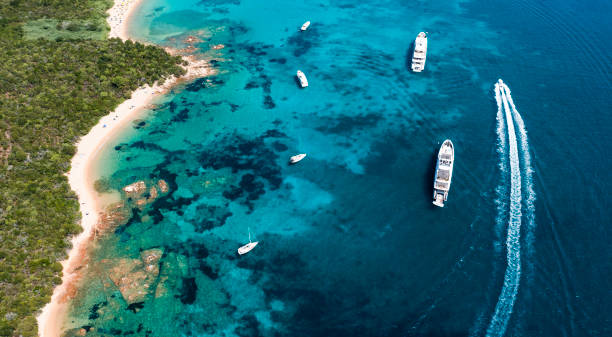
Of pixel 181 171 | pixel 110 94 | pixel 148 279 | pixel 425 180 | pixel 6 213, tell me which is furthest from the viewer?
pixel 110 94

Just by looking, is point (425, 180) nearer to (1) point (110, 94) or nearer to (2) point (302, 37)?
(2) point (302, 37)

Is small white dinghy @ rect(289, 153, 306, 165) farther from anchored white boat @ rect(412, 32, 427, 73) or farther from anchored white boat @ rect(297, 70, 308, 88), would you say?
anchored white boat @ rect(412, 32, 427, 73)

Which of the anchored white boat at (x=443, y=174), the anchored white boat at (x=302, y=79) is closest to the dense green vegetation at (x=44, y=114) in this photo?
the anchored white boat at (x=302, y=79)

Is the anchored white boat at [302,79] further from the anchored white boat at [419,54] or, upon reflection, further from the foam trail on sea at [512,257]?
the foam trail on sea at [512,257]

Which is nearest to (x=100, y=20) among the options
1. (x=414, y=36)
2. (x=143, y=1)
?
(x=143, y=1)

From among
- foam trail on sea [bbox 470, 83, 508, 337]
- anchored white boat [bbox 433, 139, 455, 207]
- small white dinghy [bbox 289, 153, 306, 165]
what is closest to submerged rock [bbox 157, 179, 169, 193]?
small white dinghy [bbox 289, 153, 306, 165]

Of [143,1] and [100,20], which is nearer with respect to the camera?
[100,20]

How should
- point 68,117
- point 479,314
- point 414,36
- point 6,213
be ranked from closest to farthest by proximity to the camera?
point 479,314
point 6,213
point 68,117
point 414,36

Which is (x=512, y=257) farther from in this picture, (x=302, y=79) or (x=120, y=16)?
(x=120, y=16)
